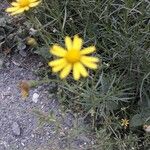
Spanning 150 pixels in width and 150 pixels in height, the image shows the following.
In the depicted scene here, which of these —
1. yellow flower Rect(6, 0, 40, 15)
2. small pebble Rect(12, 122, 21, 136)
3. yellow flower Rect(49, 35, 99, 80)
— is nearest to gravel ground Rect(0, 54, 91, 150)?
small pebble Rect(12, 122, 21, 136)

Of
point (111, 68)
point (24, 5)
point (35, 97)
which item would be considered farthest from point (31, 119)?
point (24, 5)

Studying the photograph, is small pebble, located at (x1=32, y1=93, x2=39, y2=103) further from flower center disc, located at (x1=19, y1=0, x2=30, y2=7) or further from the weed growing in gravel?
flower center disc, located at (x1=19, y1=0, x2=30, y2=7)

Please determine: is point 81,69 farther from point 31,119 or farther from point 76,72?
point 31,119

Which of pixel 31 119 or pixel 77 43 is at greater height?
pixel 31 119

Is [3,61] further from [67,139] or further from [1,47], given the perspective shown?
[67,139]

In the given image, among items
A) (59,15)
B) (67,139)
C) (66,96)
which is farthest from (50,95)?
(59,15)

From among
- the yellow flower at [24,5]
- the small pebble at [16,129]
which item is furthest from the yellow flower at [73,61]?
the small pebble at [16,129]
